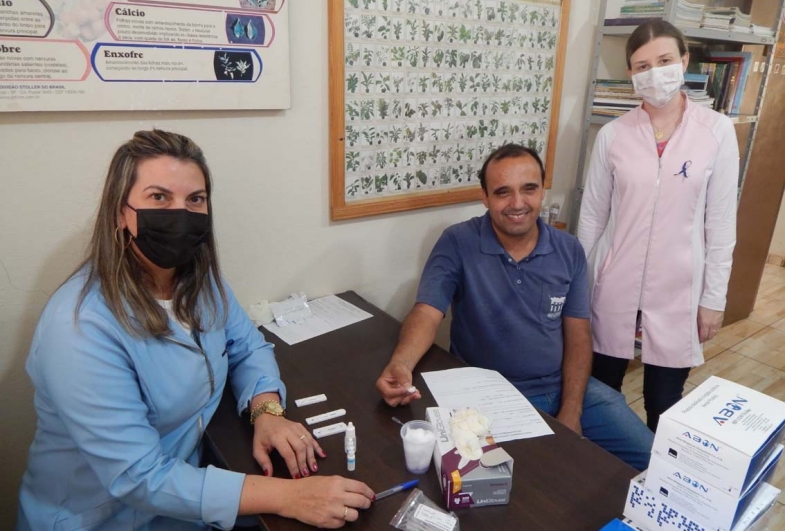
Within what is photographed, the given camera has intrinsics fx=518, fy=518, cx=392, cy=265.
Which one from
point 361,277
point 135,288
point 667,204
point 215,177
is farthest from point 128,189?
point 667,204

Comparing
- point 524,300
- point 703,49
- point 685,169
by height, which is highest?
point 703,49

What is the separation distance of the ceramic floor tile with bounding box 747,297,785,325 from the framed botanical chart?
241 cm

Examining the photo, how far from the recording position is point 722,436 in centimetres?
75

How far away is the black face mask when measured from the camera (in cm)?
99

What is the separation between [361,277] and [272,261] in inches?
14.2

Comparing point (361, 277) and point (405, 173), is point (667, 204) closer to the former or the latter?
point (405, 173)

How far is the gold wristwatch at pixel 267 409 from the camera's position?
1143 millimetres

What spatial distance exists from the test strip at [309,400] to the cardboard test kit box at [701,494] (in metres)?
0.71

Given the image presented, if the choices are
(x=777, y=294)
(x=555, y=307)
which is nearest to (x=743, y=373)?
(x=777, y=294)

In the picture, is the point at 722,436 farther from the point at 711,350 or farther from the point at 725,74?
the point at 711,350

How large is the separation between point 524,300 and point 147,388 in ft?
3.48

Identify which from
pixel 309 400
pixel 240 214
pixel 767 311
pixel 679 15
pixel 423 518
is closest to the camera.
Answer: pixel 423 518

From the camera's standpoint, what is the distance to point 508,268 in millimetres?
1592

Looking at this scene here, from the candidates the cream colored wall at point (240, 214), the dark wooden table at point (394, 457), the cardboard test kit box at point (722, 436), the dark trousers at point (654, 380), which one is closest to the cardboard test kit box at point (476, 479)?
the dark wooden table at point (394, 457)
